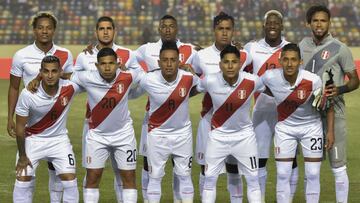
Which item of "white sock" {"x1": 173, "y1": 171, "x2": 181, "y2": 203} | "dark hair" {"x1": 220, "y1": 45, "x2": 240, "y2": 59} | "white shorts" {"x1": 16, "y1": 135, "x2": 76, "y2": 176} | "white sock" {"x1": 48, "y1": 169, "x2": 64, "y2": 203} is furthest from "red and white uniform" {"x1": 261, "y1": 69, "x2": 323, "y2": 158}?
"white sock" {"x1": 48, "y1": 169, "x2": 64, "y2": 203}

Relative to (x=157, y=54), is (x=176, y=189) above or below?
below

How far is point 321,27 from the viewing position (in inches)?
341

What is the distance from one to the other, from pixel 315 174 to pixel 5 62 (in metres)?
15.6

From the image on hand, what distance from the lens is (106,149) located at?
8.50 meters

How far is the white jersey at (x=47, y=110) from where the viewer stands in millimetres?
8148

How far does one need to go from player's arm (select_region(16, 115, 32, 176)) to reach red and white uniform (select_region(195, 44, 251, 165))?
1943mm

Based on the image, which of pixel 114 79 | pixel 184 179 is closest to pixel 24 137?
pixel 114 79

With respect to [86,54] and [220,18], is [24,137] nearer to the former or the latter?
[86,54]

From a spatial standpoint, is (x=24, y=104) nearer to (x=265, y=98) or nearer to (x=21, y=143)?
(x=21, y=143)

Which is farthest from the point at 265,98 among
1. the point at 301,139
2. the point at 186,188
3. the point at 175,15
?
the point at 175,15

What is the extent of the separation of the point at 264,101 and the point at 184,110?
111 centimetres

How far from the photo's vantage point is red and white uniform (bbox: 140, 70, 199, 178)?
8.54m

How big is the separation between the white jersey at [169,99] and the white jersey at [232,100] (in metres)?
0.26

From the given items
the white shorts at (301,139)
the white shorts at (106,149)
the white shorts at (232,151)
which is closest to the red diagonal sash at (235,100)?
the white shorts at (232,151)
